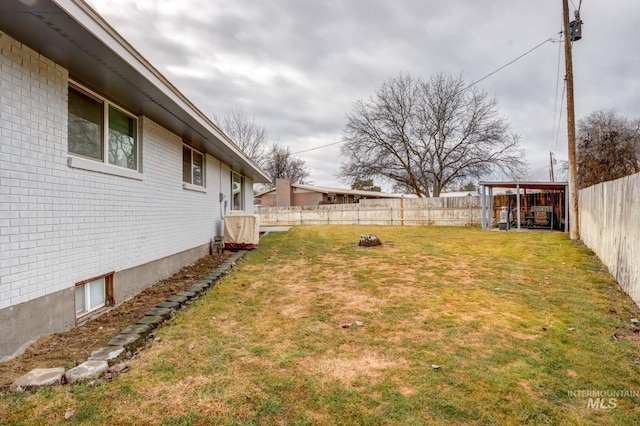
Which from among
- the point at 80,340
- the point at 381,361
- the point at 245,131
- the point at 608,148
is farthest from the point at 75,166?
the point at 245,131

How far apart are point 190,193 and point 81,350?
4.96 metres

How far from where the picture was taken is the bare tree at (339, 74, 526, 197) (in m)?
24.6

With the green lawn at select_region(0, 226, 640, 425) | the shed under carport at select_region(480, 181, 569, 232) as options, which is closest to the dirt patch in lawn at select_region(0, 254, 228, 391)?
the green lawn at select_region(0, 226, 640, 425)

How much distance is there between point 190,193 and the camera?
24.8ft

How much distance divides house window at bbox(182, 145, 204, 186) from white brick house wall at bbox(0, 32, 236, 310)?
2296 mm

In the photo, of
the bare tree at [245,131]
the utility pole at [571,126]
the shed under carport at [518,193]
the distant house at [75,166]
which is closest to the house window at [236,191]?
the distant house at [75,166]

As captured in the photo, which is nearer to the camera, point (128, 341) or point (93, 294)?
point (128, 341)

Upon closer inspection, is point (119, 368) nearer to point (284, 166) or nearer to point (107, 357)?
point (107, 357)

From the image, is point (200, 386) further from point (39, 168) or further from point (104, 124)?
point (104, 124)

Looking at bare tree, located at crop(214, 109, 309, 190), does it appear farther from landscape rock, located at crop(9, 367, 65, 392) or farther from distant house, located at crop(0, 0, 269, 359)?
landscape rock, located at crop(9, 367, 65, 392)

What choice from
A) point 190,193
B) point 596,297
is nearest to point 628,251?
point 596,297

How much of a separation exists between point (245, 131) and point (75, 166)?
34.6 m

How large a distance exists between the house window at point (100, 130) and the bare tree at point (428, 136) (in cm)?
2307

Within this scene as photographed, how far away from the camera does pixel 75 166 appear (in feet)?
11.8
